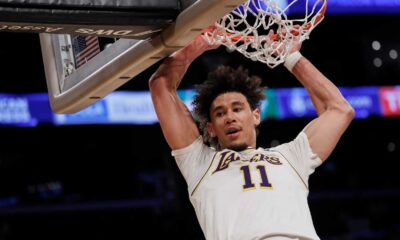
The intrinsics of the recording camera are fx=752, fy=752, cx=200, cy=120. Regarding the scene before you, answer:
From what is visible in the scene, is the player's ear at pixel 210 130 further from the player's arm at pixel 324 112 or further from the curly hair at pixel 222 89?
the player's arm at pixel 324 112

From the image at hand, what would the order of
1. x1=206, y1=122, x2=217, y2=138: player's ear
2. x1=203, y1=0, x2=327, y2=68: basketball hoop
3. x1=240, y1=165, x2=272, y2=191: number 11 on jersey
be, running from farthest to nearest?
x1=206, y1=122, x2=217, y2=138: player's ear, x1=203, y1=0, x2=327, y2=68: basketball hoop, x1=240, y1=165, x2=272, y2=191: number 11 on jersey

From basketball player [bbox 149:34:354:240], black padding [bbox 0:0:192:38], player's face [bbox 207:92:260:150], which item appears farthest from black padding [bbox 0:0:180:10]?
player's face [bbox 207:92:260:150]

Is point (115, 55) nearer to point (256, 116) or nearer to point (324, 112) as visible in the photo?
point (256, 116)

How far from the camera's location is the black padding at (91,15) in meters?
2.94

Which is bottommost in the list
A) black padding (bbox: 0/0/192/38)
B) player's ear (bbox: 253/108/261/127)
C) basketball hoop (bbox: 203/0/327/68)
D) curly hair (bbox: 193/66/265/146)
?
player's ear (bbox: 253/108/261/127)

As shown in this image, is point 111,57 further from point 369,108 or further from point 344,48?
point 344,48

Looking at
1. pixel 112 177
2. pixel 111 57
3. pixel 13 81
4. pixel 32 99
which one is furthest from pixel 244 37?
pixel 112 177

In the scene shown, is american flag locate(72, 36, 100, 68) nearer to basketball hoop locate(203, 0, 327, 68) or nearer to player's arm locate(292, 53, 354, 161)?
basketball hoop locate(203, 0, 327, 68)

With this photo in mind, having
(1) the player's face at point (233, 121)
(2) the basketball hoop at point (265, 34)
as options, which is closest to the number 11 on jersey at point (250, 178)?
(1) the player's face at point (233, 121)

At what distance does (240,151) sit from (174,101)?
1.35 ft

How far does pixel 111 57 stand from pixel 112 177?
885 centimetres

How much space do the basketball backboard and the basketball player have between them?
31cm

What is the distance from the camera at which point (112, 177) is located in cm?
1216

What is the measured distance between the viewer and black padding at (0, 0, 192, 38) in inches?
116
